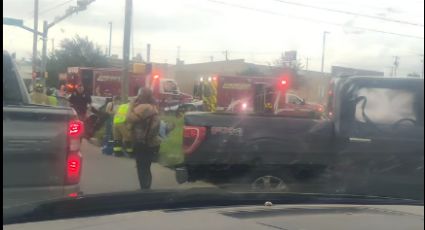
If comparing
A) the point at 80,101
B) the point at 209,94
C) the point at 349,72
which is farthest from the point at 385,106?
the point at 80,101

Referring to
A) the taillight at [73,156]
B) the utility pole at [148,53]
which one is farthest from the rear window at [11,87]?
the utility pole at [148,53]

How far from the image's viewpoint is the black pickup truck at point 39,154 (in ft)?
11.8

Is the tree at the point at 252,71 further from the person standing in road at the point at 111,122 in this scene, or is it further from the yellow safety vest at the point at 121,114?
the person standing in road at the point at 111,122

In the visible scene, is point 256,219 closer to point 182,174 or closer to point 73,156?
point 73,156

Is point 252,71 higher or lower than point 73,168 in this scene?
higher

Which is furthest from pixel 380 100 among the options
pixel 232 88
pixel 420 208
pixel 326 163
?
pixel 420 208

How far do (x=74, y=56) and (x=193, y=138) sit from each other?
5.69 ft

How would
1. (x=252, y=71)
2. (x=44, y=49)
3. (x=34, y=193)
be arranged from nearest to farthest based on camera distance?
(x=34, y=193) → (x=44, y=49) → (x=252, y=71)

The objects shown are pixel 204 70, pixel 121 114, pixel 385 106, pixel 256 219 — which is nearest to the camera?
pixel 256 219

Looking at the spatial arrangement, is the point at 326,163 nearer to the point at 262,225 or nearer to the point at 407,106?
the point at 407,106

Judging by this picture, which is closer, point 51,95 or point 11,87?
point 11,87

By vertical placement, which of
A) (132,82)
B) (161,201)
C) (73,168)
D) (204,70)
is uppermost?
(204,70)

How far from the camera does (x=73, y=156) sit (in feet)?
13.1

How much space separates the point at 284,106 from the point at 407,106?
1474 mm
